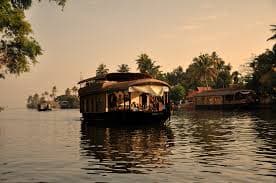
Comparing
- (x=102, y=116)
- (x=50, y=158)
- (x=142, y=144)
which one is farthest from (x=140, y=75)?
(x=50, y=158)

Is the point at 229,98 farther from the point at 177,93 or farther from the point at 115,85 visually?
the point at 115,85

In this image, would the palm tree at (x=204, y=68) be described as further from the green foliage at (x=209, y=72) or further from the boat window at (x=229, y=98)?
the boat window at (x=229, y=98)

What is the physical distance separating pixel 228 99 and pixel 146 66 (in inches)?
1301

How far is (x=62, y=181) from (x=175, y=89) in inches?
3721

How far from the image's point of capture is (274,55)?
6500 cm

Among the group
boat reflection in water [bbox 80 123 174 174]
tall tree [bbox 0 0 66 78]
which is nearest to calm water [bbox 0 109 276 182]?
boat reflection in water [bbox 80 123 174 174]

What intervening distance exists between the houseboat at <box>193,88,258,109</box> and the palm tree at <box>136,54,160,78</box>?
784 inches

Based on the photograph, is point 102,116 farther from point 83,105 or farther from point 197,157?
point 197,157

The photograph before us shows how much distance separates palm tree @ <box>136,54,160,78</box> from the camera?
103 meters

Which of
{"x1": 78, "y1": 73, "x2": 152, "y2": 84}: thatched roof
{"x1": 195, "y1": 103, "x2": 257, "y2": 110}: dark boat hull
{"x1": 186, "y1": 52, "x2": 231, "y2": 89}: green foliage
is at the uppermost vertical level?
{"x1": 186, "y1": 52, "x2": 231, "y2": 89}: green foliage

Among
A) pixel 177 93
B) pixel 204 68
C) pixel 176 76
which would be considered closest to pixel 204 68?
pixel 204 68

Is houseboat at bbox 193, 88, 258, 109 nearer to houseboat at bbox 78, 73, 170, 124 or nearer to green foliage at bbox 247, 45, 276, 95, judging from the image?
green foliage at bbox 247, 45, 276, 95

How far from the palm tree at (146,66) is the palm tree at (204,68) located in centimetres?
993

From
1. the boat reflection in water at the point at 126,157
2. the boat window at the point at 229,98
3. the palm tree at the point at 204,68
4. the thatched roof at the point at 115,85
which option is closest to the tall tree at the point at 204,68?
the palm tree at the point at 204,68
